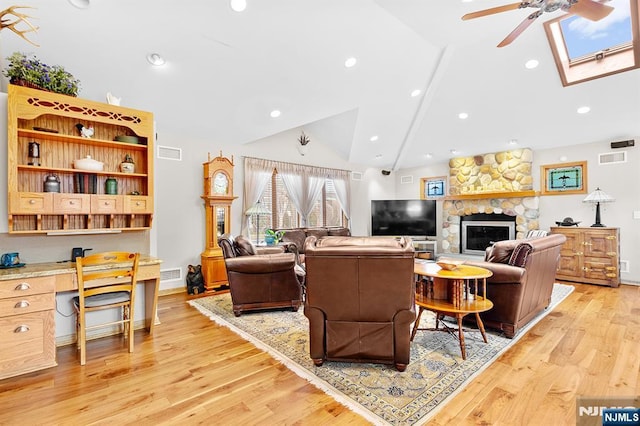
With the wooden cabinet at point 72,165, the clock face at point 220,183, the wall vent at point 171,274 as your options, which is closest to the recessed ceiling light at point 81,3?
the wooden cabinet at point 72,165

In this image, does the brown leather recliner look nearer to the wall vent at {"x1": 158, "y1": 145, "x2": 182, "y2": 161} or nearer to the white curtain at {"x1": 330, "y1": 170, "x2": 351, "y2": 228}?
the wall vent at {"x1": 158, "y1": 145, "x2": 182, "y2": 161}

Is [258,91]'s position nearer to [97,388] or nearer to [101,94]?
[101,94]

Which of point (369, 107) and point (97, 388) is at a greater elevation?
point (369, 107)

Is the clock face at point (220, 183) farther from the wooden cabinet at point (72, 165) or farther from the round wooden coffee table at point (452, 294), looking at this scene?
the round wooden coffee table at point (452, 294)

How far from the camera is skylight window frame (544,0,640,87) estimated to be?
144 inches

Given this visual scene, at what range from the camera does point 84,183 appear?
10.4 ft

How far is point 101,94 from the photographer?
3666mm

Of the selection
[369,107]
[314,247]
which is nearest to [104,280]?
[314,247]

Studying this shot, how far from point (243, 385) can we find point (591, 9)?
4.12m

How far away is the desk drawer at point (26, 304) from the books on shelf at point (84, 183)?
3.66 feet

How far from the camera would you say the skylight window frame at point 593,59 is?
3660 millimetres

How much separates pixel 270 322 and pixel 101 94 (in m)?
3.40

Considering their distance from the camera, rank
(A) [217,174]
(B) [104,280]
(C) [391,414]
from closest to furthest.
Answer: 1. (C) [391,414]
2. (B) [104,280]
3. (A) [217,174]

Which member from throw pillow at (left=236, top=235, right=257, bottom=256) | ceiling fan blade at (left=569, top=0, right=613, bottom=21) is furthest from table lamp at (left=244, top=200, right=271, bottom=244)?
ceiling fan blade at (left=569, top=0, right=613, bottom=21)
